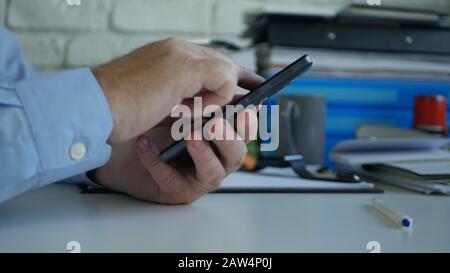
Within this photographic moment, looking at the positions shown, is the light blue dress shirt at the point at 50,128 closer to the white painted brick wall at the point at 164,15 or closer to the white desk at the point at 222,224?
the white desk at the point at 222,224

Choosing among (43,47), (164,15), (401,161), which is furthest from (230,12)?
(401,161)

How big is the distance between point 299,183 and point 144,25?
537mm

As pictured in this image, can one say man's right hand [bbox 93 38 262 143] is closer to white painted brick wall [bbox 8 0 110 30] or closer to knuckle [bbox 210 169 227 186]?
knuckle [bbox 210 169 227 186]

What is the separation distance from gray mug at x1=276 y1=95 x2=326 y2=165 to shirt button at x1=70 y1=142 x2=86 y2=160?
0.47 meters

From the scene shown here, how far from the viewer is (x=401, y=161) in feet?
2.23

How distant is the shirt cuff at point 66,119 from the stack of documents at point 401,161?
0.42m

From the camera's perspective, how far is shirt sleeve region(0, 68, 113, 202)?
1.21 feet

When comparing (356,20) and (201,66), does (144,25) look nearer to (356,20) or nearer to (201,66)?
(356,20)

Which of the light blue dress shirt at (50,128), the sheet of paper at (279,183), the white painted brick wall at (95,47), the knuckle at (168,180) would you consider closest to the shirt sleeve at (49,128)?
the light blue dress shirt at (50,128)

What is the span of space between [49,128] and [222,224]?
168 millimetres

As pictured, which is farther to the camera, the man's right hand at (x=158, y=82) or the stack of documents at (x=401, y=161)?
the stack of documents at (x=401, y=161)

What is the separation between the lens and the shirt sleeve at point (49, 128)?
0.37 m
